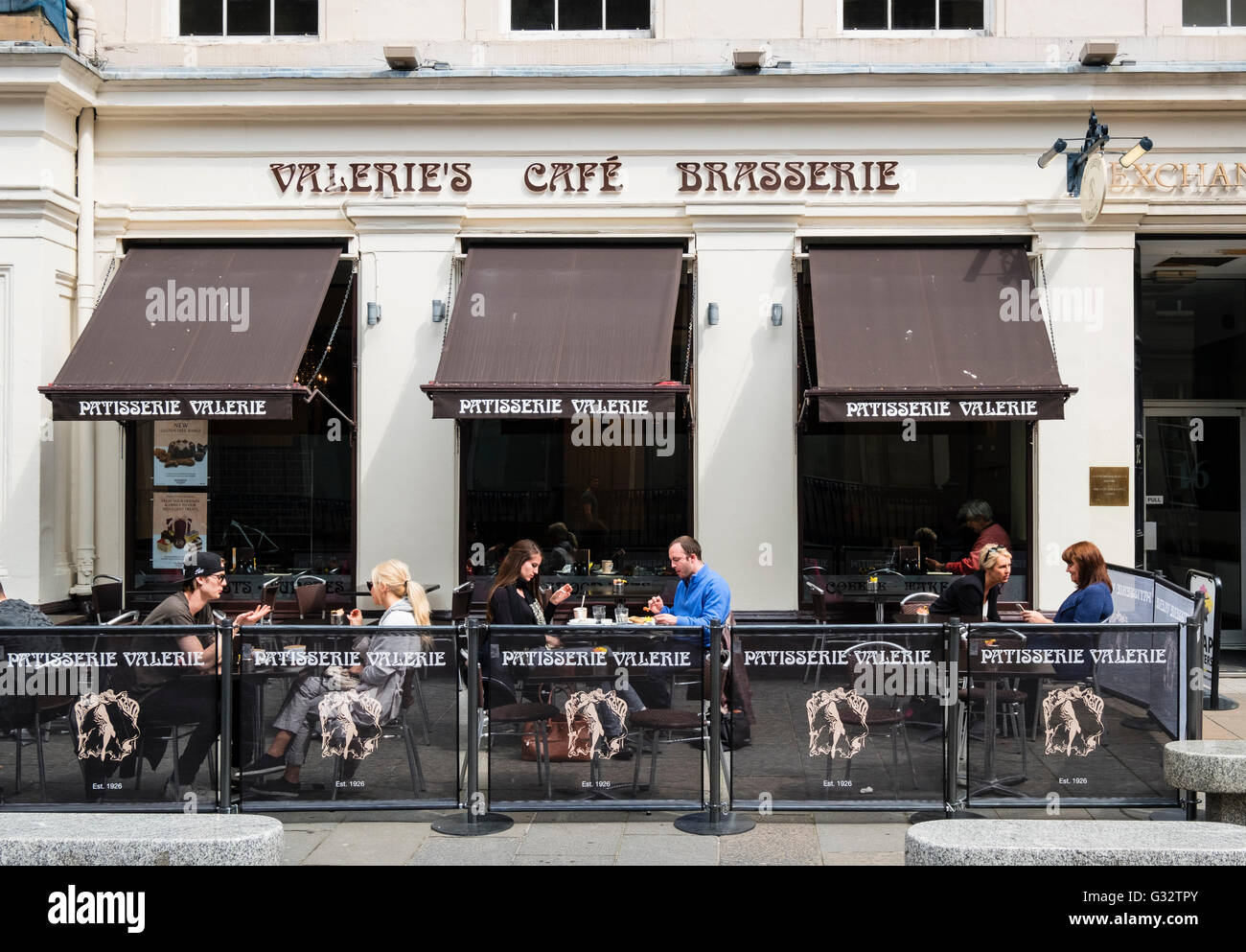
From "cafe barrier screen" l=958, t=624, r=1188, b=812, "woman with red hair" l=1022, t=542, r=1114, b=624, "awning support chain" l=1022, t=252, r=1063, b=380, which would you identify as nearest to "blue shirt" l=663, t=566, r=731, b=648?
"cafe barrier screen" l=958, t=624, r=1188, b=812

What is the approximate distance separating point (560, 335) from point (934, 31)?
5.07 metres

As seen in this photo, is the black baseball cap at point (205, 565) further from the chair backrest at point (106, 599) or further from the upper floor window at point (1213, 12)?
the upper floor window at point (1213, 12)

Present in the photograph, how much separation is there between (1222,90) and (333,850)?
10.7 m

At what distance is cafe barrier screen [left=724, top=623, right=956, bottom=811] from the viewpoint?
656 cm

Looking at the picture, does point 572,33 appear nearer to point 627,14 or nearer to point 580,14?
point 580,14

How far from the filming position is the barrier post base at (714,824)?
21.6 feet

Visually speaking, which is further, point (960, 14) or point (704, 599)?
point (960, 14)

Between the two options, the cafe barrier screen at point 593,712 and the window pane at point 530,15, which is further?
the window pane at point 530,15

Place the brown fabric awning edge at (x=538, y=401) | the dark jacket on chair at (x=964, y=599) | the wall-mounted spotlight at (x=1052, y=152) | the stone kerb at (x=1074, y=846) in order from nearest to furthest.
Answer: the stone kerb at (x=1074, y=846) < the dark jacket on chair at (x=964, y=599) < the brown fabric awning edge at (x=538, y=401) < the wall-mounted spotlight at (x=1052, y=152)

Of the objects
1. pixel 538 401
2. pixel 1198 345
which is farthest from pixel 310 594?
pixel 1198 345

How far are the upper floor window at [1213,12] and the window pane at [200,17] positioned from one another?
33.0 ft

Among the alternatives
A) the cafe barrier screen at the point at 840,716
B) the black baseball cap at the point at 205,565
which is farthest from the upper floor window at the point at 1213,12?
the black baseball cap at the point at 205,565

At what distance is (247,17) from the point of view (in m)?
11.7

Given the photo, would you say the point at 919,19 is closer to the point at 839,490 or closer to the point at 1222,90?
the point at 1222,90
